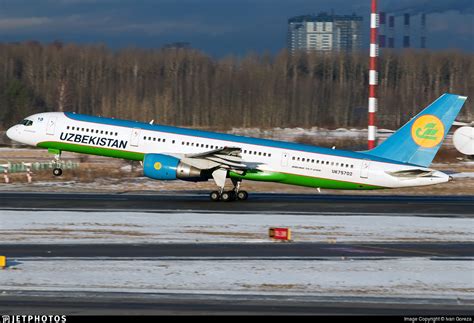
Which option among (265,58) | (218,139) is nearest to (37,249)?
(218,139)

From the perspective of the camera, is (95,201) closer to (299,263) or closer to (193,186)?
(193,186)

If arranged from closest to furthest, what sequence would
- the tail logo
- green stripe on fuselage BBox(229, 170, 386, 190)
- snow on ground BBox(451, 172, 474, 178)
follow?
the tail logo → green stripe on fuselage BBox(229, 170, 386, 190) → snow on ground BBox(451, 172, 474, 178)

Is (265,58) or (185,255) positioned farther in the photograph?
(265,58)

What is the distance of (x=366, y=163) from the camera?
43438 mm

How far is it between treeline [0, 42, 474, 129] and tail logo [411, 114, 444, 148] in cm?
6461

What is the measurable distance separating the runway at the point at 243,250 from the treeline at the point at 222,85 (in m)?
78.9

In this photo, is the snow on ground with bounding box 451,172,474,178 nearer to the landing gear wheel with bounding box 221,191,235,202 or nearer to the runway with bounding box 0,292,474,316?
the landing gear wheel with bounding box 221,191,235,202

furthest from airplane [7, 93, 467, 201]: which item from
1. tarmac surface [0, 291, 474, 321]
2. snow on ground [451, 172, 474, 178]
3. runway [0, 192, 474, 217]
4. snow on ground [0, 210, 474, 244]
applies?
tarmac surface [0, 291, 474, 321]

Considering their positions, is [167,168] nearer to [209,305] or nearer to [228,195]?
[228,195]

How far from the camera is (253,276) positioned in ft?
75.1

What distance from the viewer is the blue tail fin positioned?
43250mm

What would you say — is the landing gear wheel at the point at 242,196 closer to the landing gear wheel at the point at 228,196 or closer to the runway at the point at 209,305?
the landing gear wheel at the point at 228,196

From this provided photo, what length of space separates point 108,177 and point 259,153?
51.1 ft

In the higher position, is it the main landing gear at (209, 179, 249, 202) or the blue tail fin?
the blue tail fin
